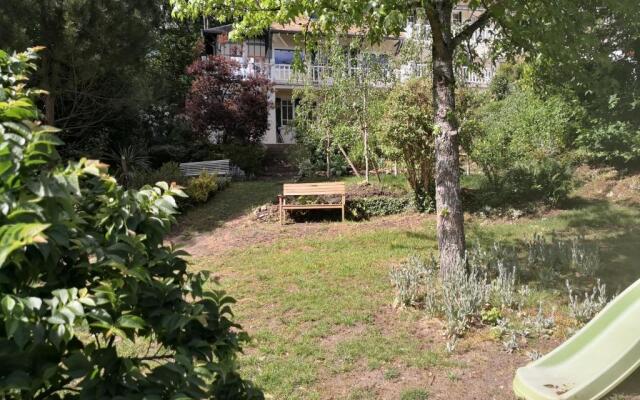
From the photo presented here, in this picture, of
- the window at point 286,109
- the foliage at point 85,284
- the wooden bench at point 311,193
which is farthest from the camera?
the window at point 286,109

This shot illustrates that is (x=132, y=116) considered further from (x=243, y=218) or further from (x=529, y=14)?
(x=529, y=14)

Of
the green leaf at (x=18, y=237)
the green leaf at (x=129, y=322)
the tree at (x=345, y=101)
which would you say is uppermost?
the tree at (x=345, y=101)

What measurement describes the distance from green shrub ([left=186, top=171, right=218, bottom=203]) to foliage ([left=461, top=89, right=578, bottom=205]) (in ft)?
22.3

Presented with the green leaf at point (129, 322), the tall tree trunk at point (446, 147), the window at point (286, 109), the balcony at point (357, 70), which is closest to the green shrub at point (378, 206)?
the balcony at point (357, 70)

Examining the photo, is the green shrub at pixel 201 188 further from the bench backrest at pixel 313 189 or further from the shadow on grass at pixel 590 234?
the shadow on grass at pixel 590 234

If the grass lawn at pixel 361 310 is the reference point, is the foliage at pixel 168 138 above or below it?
above

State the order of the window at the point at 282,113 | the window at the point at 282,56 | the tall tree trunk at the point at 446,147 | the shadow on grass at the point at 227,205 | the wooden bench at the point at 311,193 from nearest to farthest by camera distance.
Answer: the tall tree trunk at the point at 446,147 → the wooden bench at the point at 311,193 → the shadow on grass at the point at 227,205 → the window at the point at 282,113 → the window at the point at 282,56

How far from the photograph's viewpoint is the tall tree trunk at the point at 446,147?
6617mm

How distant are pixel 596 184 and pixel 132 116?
13.6m

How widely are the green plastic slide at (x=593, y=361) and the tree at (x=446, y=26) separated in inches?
74.8

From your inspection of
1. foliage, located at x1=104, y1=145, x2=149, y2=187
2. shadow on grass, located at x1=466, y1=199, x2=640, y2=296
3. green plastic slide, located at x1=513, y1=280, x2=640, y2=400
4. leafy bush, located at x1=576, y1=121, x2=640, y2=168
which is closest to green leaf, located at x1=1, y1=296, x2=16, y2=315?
green plastic slide, located at x1=513, y1=280, x2=640, y2=400

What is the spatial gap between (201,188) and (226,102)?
5.23 m

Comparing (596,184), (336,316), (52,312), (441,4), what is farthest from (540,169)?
(52,312)

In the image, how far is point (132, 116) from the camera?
17766mm
